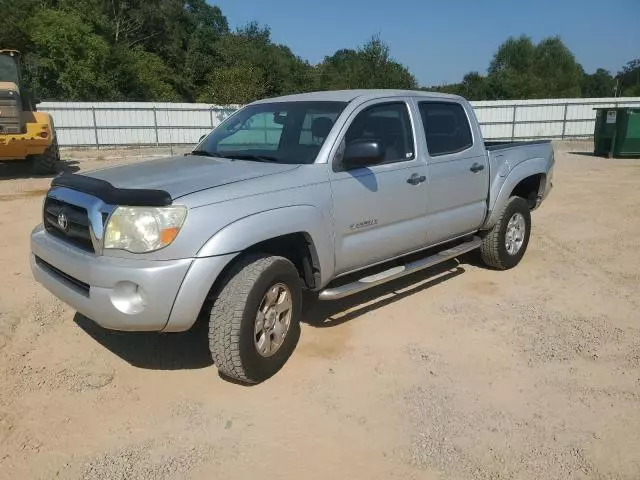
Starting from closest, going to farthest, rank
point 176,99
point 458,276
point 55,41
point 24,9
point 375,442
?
point 375,442, point 458,276, point 55,41, point 24,9, point 176,99

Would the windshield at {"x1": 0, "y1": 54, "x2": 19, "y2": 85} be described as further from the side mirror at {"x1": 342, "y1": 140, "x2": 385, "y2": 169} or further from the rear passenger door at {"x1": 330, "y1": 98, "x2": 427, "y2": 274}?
the side mirror at {"x1": 342, "y1": 140, "x2": 385, "y2": 169}

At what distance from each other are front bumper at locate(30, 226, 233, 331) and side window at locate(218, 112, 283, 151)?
54.9 inches

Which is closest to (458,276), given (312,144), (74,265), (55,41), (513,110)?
(312,144)

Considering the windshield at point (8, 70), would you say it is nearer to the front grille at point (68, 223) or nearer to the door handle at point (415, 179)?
the front grille at point (68, 223)

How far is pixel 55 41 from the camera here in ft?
112

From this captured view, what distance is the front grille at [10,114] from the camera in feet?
40.4

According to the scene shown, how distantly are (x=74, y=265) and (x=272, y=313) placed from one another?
4.08 ft

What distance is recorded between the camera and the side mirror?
3.71 meters

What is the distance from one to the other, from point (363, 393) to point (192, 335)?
1.55 metres

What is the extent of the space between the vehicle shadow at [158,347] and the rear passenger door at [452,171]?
2165mm

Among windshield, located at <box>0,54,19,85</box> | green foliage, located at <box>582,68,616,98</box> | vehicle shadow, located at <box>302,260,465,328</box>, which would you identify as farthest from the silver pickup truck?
green foliage, located at <box>582,68,616,98</box>

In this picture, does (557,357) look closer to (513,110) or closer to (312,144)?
(312,144)

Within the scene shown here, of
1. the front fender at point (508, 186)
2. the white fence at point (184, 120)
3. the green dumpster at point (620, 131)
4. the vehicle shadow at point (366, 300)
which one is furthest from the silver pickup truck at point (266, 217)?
the white fence at point (184, 120)

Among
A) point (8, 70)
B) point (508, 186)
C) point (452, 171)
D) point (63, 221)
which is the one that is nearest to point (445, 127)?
point (452, 171)
